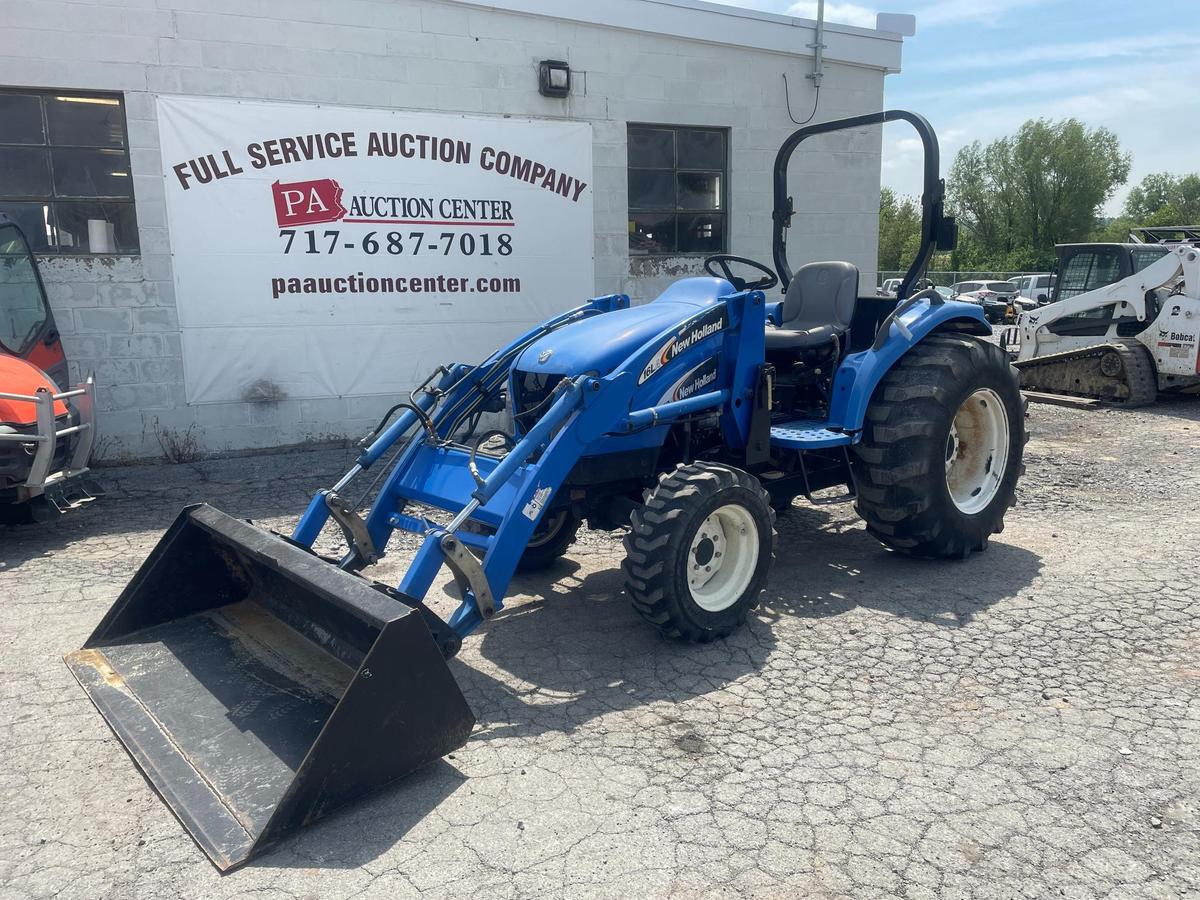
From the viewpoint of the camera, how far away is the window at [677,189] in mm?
10016

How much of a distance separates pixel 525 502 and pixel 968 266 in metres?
57.0

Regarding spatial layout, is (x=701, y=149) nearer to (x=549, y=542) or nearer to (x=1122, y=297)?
(x=1122, y=297)

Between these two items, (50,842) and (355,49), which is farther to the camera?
(355,49)

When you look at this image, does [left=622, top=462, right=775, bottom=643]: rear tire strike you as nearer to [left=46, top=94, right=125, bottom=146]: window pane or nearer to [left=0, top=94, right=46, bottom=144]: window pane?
[left=46, top=94, right=125, bottom=146]: window pane

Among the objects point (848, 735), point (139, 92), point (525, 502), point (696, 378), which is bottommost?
point (848, 735)

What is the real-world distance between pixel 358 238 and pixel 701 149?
3.92 meters

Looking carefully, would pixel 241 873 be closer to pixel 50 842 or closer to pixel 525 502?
pixel 50 842

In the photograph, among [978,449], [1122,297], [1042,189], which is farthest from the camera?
[1042,189]

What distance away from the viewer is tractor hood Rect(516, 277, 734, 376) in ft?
14.5

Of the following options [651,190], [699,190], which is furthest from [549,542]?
[699,190]

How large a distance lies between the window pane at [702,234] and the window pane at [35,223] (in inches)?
241

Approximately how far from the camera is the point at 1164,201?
74.8 metres

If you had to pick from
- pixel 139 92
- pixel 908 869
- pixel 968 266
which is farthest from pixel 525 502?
pixel 968 266

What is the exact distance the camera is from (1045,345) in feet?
40.6
